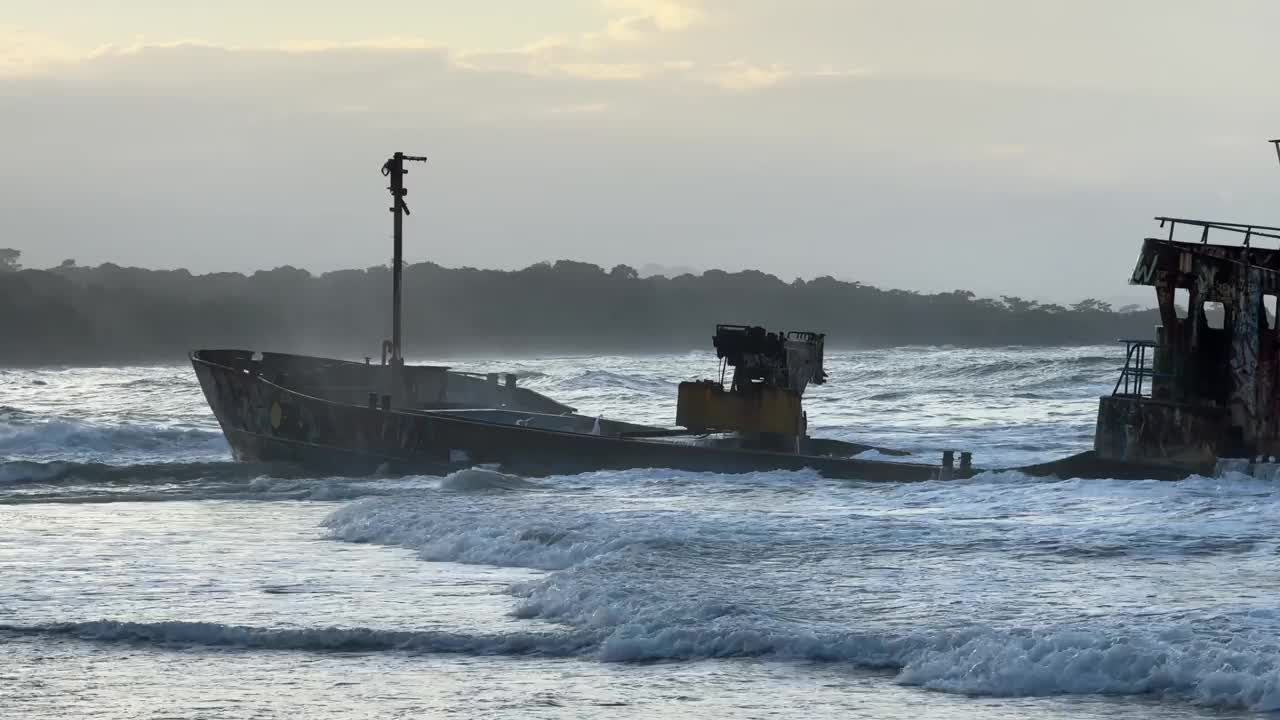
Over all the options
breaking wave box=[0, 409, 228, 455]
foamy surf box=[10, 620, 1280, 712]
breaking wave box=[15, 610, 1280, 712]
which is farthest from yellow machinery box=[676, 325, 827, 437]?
breaking wave box=[0, 409, 228, 455]

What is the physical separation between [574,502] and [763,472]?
131 inches

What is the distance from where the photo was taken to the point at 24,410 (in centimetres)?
4025

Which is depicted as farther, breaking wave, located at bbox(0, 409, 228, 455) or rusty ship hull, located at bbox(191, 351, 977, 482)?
breaking wave, located at bbox(0, 409, 228, 455)

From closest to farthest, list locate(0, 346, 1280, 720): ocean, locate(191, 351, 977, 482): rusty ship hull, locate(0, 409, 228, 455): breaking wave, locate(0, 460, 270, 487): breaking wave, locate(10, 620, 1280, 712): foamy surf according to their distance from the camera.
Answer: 1. locate(0, 346, 1280, 720): ocean
2. locate(10, 620, 1280, 712): foamy surf
3. locate(191, 351, 977, 482): rusty ship hull
4. locate(0, 460, 270, 487): breaking wave
5. locate(0, 409, 228, 455): breaking wave

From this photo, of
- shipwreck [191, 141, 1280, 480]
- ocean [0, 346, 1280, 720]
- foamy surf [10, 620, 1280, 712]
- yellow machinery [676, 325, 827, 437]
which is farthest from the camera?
yellow machinery [676, 325, 827, 437]

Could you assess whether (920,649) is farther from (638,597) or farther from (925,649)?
(638,597)

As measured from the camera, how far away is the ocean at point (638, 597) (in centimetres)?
914

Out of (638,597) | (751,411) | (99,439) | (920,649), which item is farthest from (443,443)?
(920,649)

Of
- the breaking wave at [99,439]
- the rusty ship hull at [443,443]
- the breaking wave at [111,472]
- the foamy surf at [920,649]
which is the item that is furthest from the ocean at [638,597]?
the breaking wave at [99,439]

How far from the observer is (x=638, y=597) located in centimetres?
1171

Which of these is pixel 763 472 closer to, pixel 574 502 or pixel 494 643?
pixel 574 502

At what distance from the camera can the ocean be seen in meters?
9.14

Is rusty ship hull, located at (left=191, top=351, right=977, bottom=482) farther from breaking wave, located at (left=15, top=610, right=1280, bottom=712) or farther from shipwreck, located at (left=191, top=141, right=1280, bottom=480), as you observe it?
breaking wave, located at (left=15, top=610, right=1280, bottom=712)

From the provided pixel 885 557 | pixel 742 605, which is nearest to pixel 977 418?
pixel 885 557
